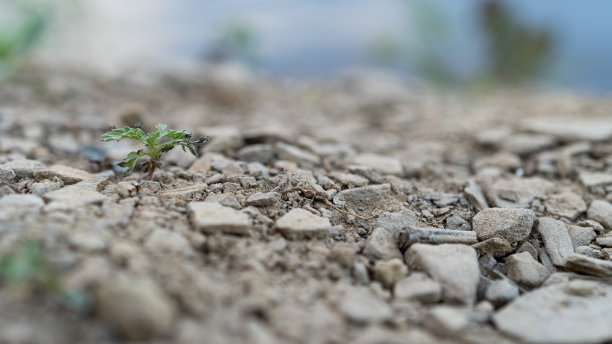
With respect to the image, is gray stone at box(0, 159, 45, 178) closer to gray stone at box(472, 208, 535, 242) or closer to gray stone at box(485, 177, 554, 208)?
gray stone at box(472, 208, 535, 242)

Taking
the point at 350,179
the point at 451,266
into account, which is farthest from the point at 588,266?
the point at 350,179

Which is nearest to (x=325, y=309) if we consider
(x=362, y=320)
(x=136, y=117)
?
(x=362, y=320)

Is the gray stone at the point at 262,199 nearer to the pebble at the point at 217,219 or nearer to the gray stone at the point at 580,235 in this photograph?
the pebble at the point at 217,219

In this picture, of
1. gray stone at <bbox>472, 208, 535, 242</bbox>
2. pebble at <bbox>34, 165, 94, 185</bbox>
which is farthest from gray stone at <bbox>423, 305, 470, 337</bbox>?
pebble at <bbox>34, 165, 94, 185</bbox>

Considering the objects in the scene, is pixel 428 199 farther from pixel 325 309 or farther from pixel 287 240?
pixel 325 309

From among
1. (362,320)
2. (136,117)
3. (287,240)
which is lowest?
(362,320)

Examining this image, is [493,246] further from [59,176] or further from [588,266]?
[59,176]

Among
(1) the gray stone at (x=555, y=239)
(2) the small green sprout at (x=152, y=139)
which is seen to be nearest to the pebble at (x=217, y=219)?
(2) the small green sprout at (x=152, y=139)
